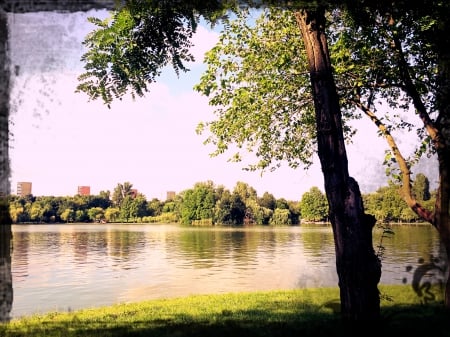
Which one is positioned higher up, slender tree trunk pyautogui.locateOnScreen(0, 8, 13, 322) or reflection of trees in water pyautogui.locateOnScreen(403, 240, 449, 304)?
slender tree trunk pyautogui.locateOnScreen(0, 8, 13, 322)

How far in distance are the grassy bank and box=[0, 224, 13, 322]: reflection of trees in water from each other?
3.79m

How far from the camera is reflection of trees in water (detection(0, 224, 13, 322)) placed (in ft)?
21.4

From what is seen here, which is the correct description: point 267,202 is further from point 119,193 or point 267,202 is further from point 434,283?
point 434,283

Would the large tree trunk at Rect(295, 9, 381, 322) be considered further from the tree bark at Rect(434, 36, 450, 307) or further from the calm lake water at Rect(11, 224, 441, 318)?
the calm lake water at Rect(11, 224, 441, 318)

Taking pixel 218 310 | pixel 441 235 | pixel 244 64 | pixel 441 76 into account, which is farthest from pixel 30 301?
pixel 441 76

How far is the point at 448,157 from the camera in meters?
12.3

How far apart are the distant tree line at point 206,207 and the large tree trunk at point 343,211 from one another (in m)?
5.33

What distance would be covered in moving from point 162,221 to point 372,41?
61835 mm

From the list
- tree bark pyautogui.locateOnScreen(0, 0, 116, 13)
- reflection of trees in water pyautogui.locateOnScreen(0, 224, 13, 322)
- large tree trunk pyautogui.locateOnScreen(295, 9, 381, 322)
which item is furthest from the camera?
large tree trunk pyautogui.locateOnScreen(295, 9, 381, 322)

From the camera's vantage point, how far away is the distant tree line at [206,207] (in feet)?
56.5

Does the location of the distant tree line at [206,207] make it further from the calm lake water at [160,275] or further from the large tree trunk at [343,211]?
the large tree trunk at [343,211]

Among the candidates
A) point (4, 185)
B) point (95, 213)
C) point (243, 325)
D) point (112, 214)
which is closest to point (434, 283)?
point (243, 325)

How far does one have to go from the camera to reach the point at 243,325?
430 inches

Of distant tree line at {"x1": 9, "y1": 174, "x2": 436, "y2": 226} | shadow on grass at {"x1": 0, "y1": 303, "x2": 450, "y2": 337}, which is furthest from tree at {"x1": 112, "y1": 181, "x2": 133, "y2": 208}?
shadow on grass at {"x1": 0, "y1": 303, "x2": 450, "y2": 337}
